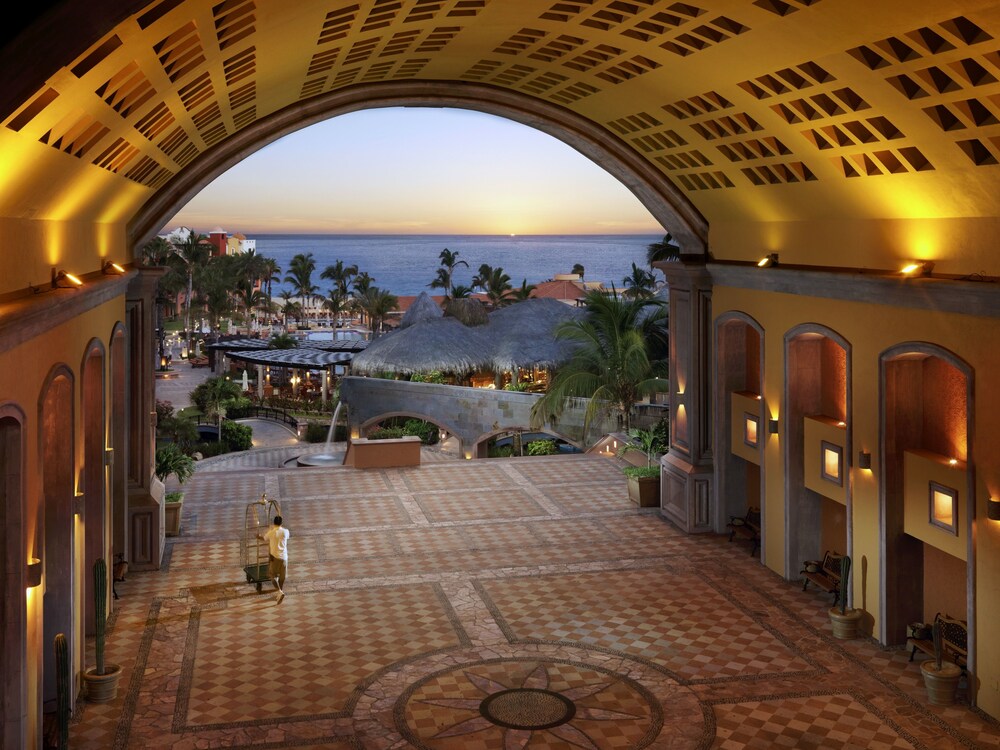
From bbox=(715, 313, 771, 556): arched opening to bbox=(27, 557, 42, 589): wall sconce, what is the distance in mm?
13693

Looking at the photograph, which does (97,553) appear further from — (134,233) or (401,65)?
(401,65)

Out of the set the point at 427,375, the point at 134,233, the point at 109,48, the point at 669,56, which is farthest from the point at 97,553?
the point at 427,375

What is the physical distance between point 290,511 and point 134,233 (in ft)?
24.6

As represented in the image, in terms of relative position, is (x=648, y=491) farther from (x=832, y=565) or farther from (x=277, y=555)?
(x=277, y=555)

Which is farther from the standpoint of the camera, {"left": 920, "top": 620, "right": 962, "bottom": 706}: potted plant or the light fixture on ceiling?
the light fixture on ceiling

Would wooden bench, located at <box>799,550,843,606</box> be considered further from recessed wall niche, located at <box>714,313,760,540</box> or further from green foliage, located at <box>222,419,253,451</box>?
green foliage, located at <box>222,419,253,451</box>

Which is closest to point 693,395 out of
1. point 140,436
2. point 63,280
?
point 140,436

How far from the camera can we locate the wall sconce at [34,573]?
10703 mm

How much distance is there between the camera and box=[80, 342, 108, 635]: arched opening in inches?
615

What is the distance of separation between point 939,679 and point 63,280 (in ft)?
38.5

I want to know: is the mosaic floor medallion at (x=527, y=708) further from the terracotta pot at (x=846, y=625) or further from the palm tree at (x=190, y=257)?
the palm tree at (x=190, y=257)

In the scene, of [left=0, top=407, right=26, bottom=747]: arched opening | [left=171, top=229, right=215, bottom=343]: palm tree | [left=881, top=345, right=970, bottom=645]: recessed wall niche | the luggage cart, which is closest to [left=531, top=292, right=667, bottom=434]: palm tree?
the luggage cart

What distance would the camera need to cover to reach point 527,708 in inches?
516

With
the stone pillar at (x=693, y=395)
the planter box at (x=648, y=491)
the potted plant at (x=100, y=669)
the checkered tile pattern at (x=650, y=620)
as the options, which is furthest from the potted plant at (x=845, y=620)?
the potted plant at (x=100, y=669)
